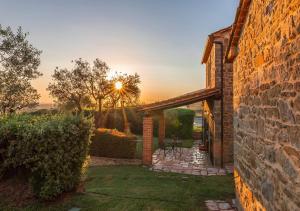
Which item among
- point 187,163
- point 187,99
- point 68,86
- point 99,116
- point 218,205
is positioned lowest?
point 218,205

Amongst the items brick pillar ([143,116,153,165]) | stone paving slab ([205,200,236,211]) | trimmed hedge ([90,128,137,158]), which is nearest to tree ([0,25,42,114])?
trimmed hedge ([90,128,137,158])

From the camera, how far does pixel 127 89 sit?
29.1 m

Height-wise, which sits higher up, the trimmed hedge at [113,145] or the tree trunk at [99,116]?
the tree trunk at [99,116]

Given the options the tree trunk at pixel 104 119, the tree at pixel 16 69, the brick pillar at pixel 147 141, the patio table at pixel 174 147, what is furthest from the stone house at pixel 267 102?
the tree trunk at pixel 104 119

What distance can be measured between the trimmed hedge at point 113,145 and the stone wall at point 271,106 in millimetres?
8483

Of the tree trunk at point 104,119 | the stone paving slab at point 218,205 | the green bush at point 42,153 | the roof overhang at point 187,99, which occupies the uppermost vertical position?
the roof overhang at point 187,99

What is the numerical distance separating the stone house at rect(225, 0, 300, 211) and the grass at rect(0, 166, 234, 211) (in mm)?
1775

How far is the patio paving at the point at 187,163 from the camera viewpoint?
35.0ft

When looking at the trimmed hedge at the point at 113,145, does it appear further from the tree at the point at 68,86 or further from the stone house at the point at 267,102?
the tree at the point at 68,86

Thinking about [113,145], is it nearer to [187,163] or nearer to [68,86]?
[187,163]

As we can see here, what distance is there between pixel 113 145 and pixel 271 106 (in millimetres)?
11203

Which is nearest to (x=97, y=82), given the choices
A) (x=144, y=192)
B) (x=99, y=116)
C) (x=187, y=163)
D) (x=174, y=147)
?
(x=99, y=116)

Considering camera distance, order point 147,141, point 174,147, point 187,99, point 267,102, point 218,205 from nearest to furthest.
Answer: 1. point 267,102
2. point 218,205
3. point 187,99
4. point 147,141
5. point 174,147

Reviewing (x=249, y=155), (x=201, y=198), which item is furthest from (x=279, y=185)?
(x=201, y=198)
